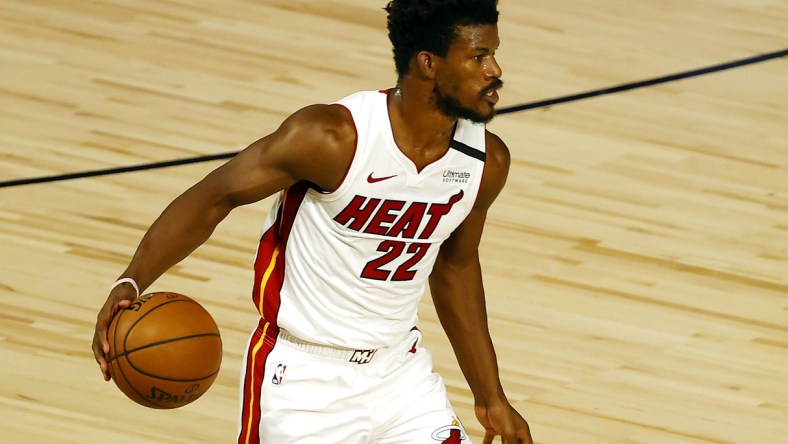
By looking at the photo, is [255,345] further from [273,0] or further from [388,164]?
A: [273,0]

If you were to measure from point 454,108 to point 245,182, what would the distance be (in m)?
0.50

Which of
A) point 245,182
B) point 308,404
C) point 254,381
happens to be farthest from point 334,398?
point 245,182

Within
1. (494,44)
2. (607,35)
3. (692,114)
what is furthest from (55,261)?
(607,35)

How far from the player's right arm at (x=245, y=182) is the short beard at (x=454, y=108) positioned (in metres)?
0.20

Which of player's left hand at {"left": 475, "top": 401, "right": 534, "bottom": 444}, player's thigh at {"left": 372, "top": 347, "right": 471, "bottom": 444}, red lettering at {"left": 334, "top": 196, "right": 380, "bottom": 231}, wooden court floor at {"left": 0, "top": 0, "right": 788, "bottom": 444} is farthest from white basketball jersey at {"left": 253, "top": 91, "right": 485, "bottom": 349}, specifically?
wooden court floor at {"left": 0, "top": 0, "right": 788, "bottom": 444}

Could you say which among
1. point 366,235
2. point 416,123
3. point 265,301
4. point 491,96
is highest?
point 491,96

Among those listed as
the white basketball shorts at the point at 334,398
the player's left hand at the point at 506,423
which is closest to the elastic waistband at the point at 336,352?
the white basketball shorts at the point at 334,398

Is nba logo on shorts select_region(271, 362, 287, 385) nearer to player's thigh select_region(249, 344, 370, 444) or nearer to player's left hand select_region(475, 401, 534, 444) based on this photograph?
player's thigh select_region(249, 344, 370, 444)

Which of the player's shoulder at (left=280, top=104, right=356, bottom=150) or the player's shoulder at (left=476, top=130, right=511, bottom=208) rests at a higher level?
the player's shoulder at (left=280, top=104, right=356, bottom=150)

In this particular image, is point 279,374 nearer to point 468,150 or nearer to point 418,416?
point 418,416

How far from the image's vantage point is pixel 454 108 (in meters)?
3.59

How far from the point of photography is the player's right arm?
140 inches

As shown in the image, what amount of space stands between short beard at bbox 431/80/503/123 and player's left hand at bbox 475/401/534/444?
75 cm

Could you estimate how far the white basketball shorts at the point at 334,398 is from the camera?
372 centimetres
